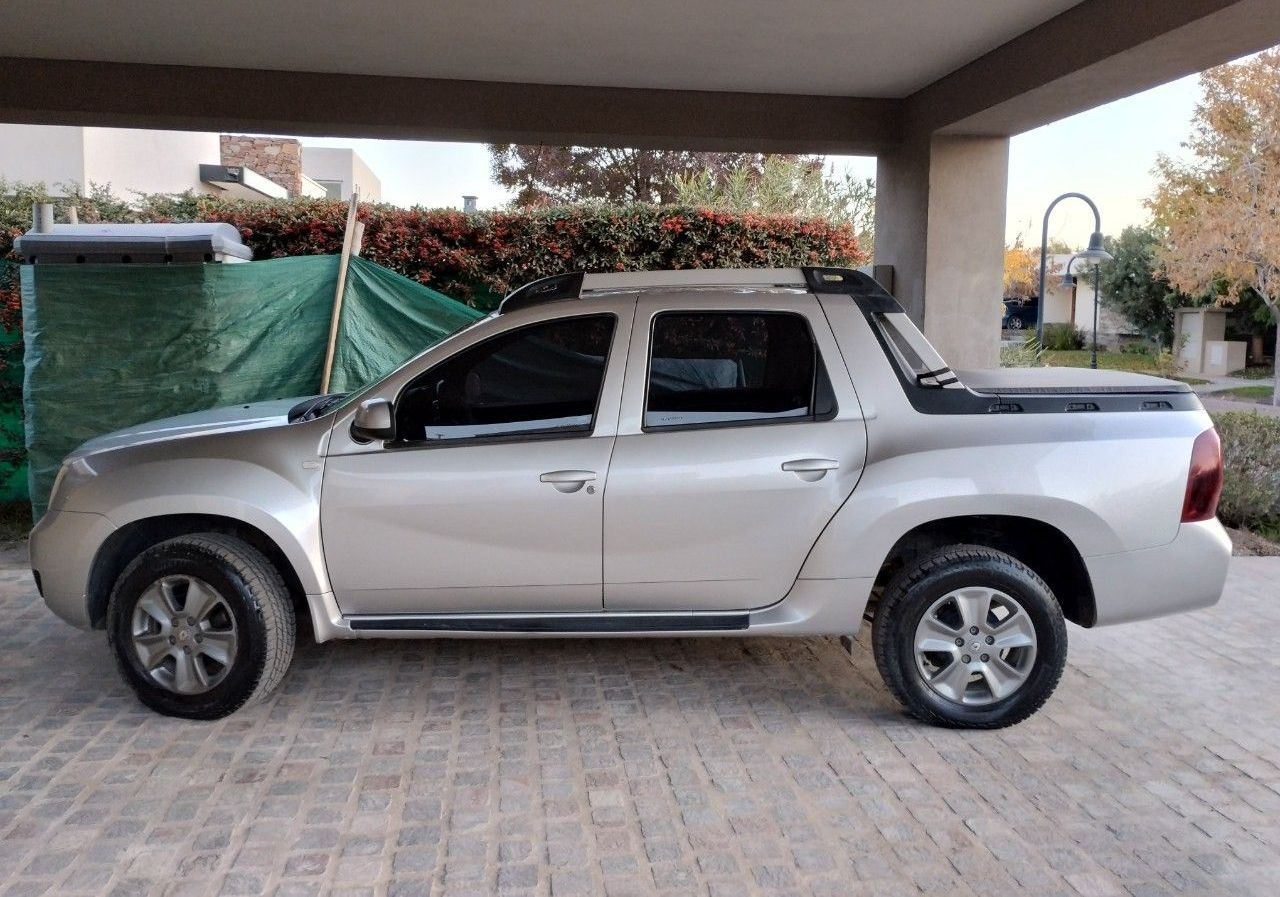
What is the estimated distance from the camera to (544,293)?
4785mm

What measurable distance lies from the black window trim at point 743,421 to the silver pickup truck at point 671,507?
1 cm

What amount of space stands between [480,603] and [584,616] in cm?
45

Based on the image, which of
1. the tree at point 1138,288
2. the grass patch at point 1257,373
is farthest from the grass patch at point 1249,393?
the tree at point 1138,288

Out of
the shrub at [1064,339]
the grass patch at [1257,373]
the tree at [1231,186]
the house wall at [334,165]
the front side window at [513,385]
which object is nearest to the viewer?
the front side window at [513,385]

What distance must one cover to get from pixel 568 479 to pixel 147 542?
1964 mm

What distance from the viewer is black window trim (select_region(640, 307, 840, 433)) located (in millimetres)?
4477

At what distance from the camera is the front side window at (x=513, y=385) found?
4531 mm

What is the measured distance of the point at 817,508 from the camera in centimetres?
440

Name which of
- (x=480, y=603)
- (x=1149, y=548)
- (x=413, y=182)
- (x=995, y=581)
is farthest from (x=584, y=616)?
(x=413, y=182)

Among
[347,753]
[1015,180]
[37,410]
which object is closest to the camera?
[347,753]

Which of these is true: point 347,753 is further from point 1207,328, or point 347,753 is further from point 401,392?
point 1207,328

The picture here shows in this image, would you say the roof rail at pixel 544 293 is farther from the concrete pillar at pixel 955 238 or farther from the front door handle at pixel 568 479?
the concrete pillar at pixel 955 238

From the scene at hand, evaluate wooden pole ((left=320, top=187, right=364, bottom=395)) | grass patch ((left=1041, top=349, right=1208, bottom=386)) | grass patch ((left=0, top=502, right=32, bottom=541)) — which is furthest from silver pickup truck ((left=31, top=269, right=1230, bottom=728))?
grass patch ((left=1041, top=349, right=1208, bottom=386))

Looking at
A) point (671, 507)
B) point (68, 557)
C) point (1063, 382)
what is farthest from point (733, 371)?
point (68, 557)
